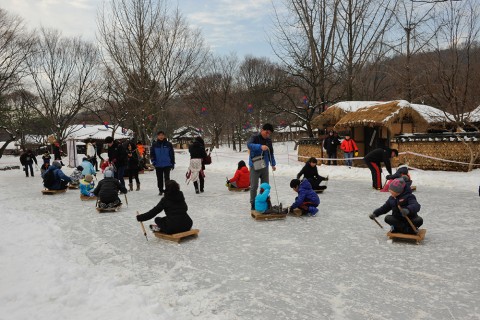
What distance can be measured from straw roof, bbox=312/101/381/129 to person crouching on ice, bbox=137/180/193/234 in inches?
629

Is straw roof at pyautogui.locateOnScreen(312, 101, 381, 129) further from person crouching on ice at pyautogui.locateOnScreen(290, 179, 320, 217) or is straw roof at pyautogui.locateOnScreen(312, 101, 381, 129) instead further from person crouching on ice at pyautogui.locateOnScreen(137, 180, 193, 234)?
person crouching on ice at pyautogui.locateOnScreen(137, 180, 193, 234)

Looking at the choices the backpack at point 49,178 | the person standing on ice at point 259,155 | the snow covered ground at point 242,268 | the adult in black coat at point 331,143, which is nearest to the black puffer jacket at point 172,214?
the snow covered ground at point 242,268

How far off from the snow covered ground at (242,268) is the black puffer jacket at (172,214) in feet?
0.88

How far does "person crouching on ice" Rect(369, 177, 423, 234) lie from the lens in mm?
5410

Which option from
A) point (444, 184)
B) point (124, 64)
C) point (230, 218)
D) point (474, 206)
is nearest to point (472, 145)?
point (444, 184)

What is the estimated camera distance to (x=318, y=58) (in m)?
24.4

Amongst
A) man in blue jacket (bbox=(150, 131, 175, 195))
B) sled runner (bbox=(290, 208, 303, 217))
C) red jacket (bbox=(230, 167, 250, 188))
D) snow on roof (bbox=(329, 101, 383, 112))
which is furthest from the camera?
snow on roof (bbox=(329, 101, 383, 112))

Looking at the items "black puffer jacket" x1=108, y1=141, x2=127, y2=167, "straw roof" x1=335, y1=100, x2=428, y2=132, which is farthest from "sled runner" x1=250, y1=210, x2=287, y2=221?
"straw roof" x1=335, y1=100, x2=428, y2=132

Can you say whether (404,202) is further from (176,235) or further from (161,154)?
(161,154)

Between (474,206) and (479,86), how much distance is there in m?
6.44

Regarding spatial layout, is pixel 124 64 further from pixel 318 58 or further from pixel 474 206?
pixel 474 206

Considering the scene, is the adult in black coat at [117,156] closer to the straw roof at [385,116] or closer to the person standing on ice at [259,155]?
the person standing on ice at [259,155]

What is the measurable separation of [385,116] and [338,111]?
143 inches

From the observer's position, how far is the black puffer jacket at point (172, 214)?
5833 mm
